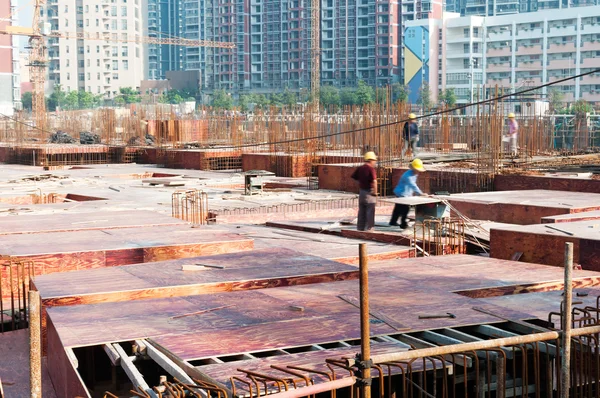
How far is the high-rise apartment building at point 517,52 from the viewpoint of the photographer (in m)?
79.9

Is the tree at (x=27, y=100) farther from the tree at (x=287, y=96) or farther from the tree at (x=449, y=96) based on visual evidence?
the tree at (x=449, y=96)

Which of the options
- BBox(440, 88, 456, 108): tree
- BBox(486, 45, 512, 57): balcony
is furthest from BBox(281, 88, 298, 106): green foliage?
BBox(486, 45, 512, 57): balcony

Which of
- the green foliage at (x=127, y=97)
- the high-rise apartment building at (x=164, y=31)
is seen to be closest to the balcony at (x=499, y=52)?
the green foliage at (x=127, y=97)

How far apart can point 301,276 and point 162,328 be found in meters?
2.42

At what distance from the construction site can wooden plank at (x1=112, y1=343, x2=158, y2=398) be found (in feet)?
0.07

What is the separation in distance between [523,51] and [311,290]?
265 feet

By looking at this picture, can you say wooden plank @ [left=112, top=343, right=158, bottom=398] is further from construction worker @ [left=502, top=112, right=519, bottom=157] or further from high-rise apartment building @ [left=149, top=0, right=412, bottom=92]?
high-rise apartment building @ [left=149, top=0, right=412, bottom=92]

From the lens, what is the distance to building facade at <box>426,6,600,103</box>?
262 feet

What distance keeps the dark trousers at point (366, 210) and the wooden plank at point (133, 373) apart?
303 inches

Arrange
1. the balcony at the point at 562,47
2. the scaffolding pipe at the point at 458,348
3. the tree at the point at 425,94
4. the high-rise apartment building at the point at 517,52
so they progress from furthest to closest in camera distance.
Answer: the tree at the point at 425,94, the balcony at the point at 562,47, the high-rise apartment building at the point at 517,52, the scaffolding pipe at the point at 458,348

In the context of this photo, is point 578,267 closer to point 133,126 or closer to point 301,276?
point 301,276

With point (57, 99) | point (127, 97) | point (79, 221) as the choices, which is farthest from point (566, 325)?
point (57, 99)

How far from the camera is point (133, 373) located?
19.3 feet

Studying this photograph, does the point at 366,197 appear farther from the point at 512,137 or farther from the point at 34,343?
the point at 512,137
